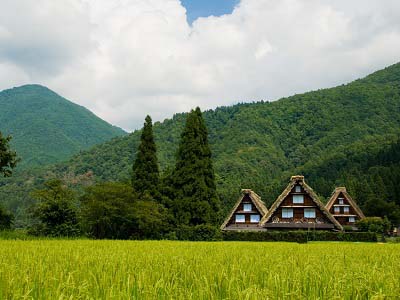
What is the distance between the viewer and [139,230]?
32625 millimetres

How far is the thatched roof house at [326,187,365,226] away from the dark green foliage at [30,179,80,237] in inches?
1867

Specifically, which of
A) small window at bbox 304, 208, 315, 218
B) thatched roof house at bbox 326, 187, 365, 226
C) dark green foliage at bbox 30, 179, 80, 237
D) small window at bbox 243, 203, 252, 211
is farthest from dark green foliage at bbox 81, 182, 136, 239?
thatched roof house at bbox 326, 187, 365, 226

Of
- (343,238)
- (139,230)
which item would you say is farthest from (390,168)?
(139,230)

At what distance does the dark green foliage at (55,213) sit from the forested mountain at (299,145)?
52354 mm

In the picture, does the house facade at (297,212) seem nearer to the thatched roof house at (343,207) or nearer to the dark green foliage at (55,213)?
the thatched roof house at (343,207)

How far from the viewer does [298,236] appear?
36312 mm

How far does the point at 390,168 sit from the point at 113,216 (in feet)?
226

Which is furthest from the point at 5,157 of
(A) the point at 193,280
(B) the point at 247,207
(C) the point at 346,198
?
(C) the point at 346,198

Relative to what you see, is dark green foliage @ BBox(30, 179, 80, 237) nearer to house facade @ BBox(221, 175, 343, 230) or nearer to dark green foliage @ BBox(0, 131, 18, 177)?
dark green foliage @ BBox(0, 131, 18, 177)

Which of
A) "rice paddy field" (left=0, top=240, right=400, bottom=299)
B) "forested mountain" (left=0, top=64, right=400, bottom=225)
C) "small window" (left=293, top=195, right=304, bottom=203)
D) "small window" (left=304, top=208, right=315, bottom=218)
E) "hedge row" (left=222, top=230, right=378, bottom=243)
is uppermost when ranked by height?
"forested mountain" (left=0, top=64, right=400, bottom=225)

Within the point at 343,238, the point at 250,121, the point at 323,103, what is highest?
the point at 323,103

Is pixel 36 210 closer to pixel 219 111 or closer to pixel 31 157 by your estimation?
pixel 219 111

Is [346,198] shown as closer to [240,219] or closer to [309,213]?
[309,213]

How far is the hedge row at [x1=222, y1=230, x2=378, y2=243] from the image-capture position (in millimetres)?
36594
